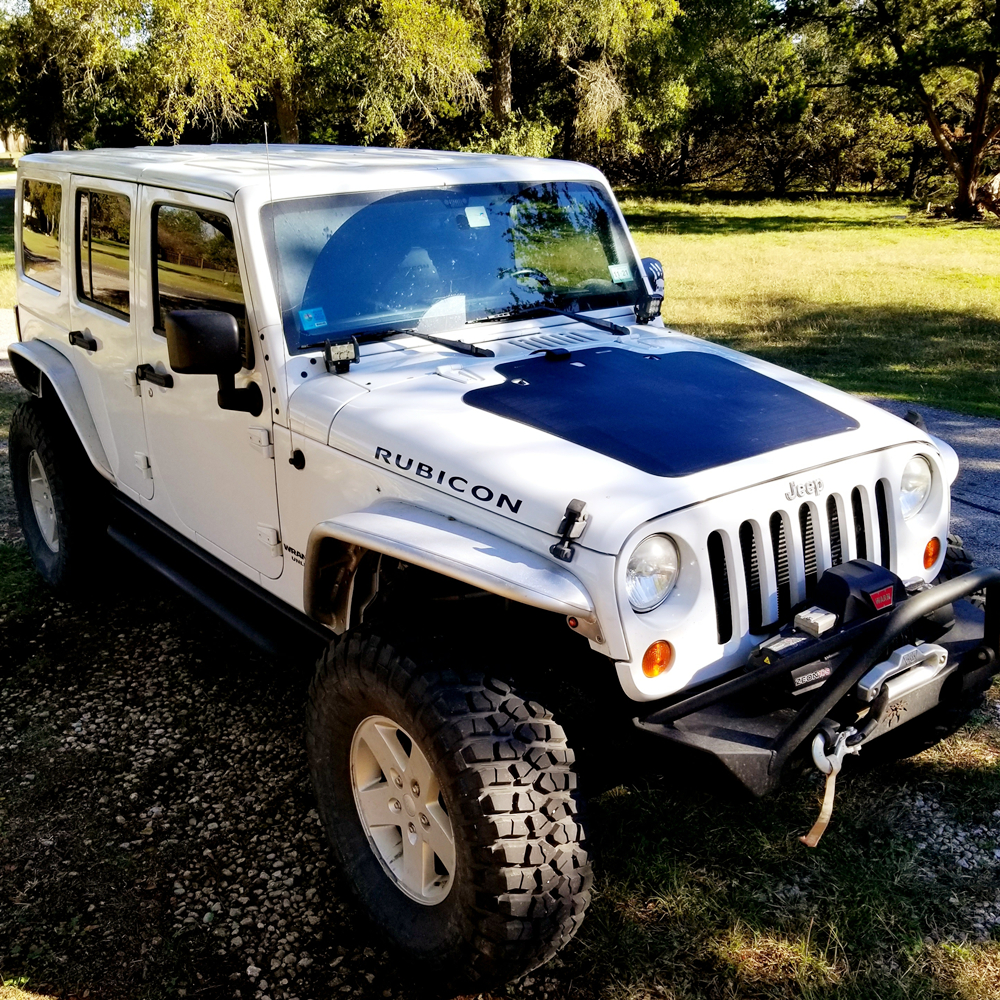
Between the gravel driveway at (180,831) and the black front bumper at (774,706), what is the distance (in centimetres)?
80

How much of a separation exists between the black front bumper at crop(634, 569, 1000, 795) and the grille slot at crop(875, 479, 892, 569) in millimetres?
257

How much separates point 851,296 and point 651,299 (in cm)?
1087

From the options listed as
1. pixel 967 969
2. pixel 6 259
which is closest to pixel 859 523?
pixel 967 969

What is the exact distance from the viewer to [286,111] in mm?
18500

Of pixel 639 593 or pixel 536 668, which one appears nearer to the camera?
pixel 639 593

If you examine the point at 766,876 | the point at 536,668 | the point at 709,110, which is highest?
the point at 709,110

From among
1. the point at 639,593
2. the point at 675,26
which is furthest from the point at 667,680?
the point at 675,26

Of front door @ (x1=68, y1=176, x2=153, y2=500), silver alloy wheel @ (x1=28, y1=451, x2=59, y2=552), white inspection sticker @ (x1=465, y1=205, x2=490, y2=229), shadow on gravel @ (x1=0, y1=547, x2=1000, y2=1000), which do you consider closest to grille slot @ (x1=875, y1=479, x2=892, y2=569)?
shadow on gravel @ (x1=0, y1=547, x2=1000, y2=1000)

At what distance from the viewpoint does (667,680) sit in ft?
8.04

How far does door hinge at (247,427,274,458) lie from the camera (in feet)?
10.5

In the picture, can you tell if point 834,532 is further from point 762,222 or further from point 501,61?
point 762,222

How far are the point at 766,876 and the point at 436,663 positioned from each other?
1.30 meters

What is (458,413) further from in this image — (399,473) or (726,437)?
(726,437)

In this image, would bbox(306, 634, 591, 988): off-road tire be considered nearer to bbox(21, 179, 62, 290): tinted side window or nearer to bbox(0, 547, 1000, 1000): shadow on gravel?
bbox(0, 547, 1000, 1000): shadow on gravel
